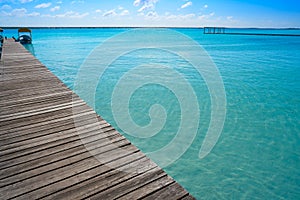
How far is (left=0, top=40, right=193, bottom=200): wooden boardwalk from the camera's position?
2.26m

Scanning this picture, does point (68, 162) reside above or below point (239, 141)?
above

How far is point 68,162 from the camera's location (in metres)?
2.71

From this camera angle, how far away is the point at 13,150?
3002mm

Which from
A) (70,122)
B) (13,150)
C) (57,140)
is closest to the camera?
(13,150)

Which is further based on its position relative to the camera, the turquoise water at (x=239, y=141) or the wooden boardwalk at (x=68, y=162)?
the turquoise water at (x=239, y=141)

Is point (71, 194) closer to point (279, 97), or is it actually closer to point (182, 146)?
point (182, 146)

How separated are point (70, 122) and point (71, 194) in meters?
1.86

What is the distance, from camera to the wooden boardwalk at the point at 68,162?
7.42 feet

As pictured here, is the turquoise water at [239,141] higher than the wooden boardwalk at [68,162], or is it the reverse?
the wooden boardwalk at [68,162]

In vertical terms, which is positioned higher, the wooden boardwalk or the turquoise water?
the wooden boardwalk

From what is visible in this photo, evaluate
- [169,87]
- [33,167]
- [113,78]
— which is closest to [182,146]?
[33,167]

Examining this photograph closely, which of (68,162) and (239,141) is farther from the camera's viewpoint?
(239,141)

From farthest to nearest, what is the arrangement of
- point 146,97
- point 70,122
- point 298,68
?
point 298,68 → point 146,97 → point 70,122

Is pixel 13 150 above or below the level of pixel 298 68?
above
